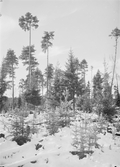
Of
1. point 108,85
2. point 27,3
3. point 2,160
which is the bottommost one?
point 2,160

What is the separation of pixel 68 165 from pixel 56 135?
103 inches

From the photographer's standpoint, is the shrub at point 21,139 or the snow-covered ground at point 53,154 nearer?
the snow-covered ground at point 53,154

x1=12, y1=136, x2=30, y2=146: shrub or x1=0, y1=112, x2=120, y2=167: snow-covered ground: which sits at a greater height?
x1=12, y1=136, x2=30, y2=146: shrub

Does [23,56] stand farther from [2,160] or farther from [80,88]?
[2,160]

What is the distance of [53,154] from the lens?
5203 mm

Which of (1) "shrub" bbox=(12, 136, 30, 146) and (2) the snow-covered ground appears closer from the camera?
(2) the snow-covered ground

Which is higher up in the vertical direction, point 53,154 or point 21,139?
point 21,139

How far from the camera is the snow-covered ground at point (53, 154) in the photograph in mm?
4633

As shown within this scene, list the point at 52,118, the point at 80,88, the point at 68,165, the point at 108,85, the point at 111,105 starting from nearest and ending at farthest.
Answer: the point at 68,165 < the point at 52,118 < the point at 111,105 < the point at 80,88 < the point at 108,85

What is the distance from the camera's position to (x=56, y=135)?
7.10 meters

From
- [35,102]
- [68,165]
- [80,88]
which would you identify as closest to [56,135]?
[68,165]

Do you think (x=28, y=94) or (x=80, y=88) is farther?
(x=28, y=94)

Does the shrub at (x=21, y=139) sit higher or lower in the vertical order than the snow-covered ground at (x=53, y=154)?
higher

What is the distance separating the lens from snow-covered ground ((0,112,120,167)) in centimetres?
463
